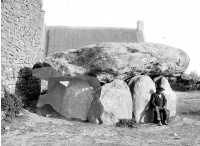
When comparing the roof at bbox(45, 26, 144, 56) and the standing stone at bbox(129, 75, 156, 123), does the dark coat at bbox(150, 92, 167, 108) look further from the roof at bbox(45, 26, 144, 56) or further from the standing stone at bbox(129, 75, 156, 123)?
the roof at bbox(45, 26, 144, 56)

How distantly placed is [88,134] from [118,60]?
2.95m

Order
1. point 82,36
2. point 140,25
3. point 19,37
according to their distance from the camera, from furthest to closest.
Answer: point 140,25 → point 82,36 → point 19,37

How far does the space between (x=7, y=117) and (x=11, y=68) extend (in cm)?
212

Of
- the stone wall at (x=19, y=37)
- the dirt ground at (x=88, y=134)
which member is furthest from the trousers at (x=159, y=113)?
the stone wall at (x=19, y=37)

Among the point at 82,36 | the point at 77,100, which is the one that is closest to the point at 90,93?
the point at 77,100

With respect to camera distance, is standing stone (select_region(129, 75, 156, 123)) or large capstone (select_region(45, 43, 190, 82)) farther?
standing stone (select_region(129, 75, 156, 123))

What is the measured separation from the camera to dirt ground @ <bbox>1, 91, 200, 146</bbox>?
5.68m

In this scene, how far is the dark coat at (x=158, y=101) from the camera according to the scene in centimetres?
823

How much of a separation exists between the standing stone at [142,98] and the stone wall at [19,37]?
4331 millimetres

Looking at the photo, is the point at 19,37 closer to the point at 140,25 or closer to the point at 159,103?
the point at 159,103

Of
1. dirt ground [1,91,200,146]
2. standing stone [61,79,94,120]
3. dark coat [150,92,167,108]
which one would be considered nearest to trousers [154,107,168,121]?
dark coat [150,92,167,108]

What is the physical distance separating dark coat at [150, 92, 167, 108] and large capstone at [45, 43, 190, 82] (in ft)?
3.85

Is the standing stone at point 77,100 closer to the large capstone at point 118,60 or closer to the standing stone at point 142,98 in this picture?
the large capstone at point 118,60

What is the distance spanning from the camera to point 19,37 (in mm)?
9094
